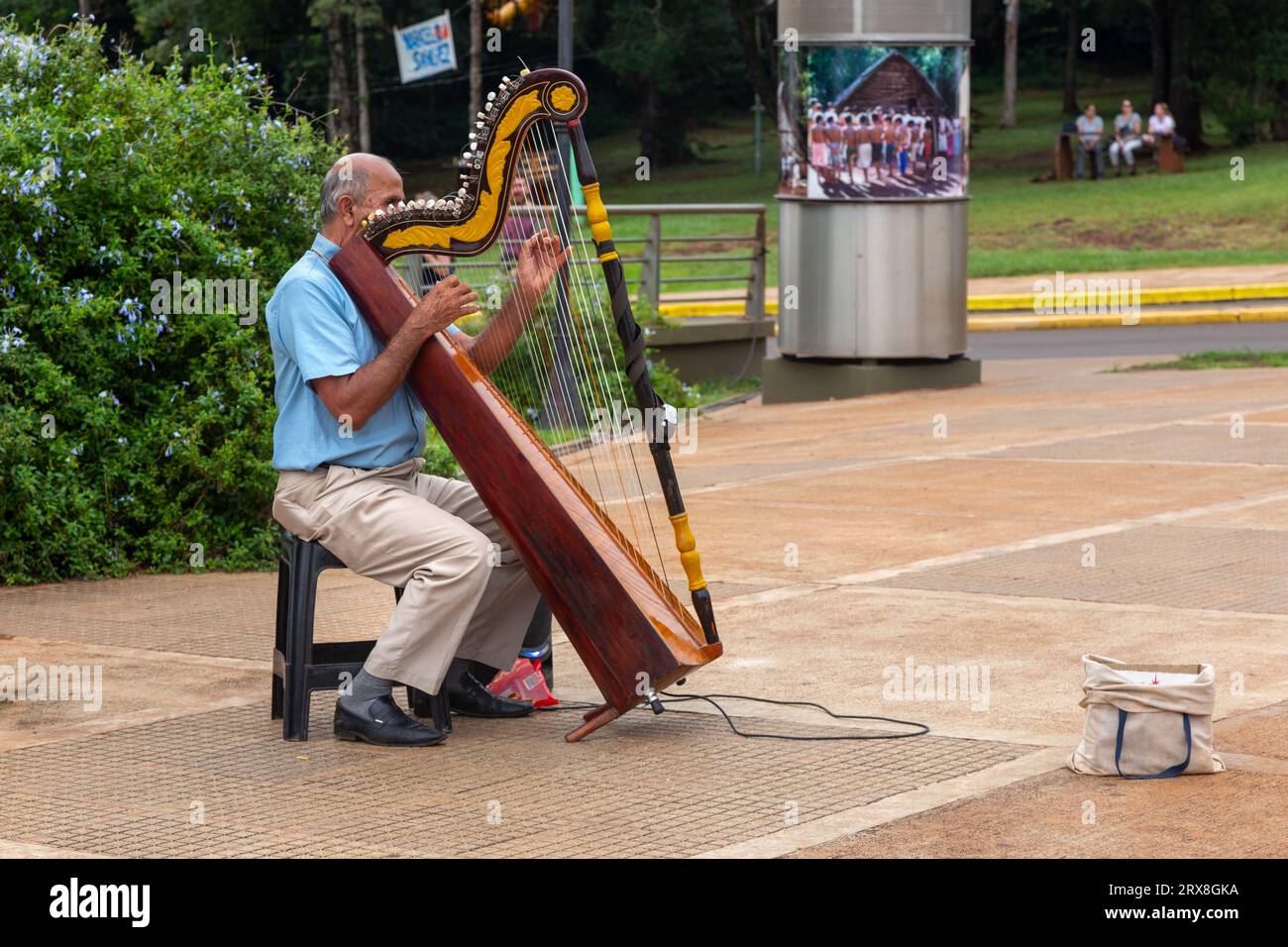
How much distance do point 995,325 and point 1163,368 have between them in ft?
19.7

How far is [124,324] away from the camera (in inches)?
331

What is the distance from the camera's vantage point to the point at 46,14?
5112cm

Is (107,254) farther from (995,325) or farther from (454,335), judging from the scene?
(995,325)

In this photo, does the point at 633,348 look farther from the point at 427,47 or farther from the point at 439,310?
the point at 427,47

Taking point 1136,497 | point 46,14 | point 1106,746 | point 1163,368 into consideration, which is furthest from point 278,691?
point 46,14

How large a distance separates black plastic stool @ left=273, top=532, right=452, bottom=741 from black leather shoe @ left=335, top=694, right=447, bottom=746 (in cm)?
10

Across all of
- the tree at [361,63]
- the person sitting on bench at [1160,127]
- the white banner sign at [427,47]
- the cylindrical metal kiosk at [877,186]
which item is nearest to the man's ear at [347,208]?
the cylindrical metal kiosk at [877,186]

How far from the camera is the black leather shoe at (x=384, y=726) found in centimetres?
547

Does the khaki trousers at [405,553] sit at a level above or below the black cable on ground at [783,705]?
above

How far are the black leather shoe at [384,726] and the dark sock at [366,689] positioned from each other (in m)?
0.01

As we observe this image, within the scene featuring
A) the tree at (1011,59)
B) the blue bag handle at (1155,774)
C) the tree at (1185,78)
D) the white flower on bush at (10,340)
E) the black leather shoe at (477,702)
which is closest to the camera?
the blue bag handle at (1155,774)

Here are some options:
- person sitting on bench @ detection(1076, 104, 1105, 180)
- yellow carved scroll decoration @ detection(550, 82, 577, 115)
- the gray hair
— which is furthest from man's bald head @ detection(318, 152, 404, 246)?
person sitting on bench @ detection(1076, 104, 1105, 180)

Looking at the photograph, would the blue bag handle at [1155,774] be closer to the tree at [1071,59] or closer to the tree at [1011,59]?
the tree at [1011,59]

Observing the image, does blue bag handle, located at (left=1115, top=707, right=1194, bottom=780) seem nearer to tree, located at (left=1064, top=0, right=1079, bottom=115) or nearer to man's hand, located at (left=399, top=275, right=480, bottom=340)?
man's hand, located at (left=399, top=275, right=480, bottom=340)
